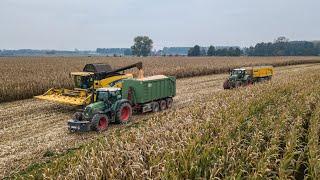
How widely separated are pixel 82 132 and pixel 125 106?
85.4 inches

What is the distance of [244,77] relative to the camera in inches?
1072

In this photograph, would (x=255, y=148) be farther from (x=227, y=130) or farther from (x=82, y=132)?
(x=82, y=132)

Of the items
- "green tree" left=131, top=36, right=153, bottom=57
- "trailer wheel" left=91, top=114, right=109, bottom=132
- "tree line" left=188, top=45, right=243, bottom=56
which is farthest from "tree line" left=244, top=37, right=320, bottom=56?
"trailer wheel" left=91, top=114, right=109, bottom=132

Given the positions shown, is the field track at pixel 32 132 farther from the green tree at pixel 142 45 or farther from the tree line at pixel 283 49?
the tree line at pixel 283 49

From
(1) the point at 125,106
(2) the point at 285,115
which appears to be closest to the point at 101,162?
(2) the point at 285,115

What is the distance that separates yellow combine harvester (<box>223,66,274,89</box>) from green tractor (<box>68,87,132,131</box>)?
1233cm

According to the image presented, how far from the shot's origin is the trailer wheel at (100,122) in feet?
46.0

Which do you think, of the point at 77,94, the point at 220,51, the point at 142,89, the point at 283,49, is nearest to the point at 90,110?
the point at 142,89

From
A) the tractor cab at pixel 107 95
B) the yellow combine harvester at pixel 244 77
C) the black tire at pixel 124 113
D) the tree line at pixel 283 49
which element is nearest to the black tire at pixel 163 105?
the black tire at pixel 124 113

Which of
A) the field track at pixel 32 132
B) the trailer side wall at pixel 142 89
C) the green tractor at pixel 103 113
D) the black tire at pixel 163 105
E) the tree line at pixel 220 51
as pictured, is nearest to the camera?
the field track at pixel 32 132

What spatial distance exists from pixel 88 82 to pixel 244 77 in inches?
488

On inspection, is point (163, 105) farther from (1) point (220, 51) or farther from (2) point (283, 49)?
(2) point (283, 49)

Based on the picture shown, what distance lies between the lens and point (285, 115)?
→ 37.3 ft

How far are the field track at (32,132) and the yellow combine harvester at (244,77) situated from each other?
5.23 metres
